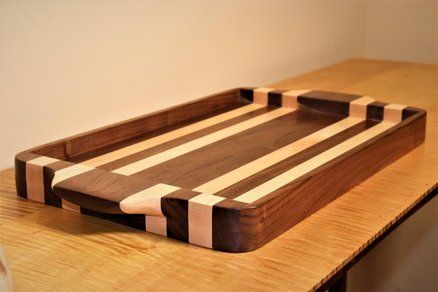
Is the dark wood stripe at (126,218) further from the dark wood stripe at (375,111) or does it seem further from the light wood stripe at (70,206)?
the dark wood stripe at (375,111)

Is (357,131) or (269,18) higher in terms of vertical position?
(269,18)

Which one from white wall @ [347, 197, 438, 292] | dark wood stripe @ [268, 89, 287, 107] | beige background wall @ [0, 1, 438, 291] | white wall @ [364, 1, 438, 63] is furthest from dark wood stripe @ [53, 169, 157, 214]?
white wall @ [364, 1, 438, 63]

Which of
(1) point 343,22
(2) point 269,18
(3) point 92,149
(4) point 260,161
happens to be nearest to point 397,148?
(4) point 260,161

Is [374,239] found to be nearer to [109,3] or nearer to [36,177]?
[36,177]

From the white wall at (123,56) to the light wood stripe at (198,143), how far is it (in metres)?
0.22

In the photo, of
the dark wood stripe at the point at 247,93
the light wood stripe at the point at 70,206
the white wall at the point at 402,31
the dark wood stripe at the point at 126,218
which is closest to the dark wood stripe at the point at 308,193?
the dark wood stripe at the point at 126,218

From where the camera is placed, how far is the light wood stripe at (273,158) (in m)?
0.92

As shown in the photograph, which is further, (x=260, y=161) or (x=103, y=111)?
(x=103, y=111)

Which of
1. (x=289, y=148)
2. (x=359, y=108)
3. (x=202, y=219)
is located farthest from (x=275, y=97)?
(x=202, y=219)

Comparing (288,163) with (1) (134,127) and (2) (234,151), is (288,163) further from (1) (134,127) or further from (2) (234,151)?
(1) (134,127)

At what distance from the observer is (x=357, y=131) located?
3.82 feet

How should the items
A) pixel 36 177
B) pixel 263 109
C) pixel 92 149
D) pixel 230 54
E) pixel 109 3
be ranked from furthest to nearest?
pixel 230 54 → pixel 263 109 → pixel 109 3 → pixel 92 149 → pixel 36 177

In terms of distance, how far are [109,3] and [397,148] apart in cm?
57

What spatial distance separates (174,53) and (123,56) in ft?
0.50
